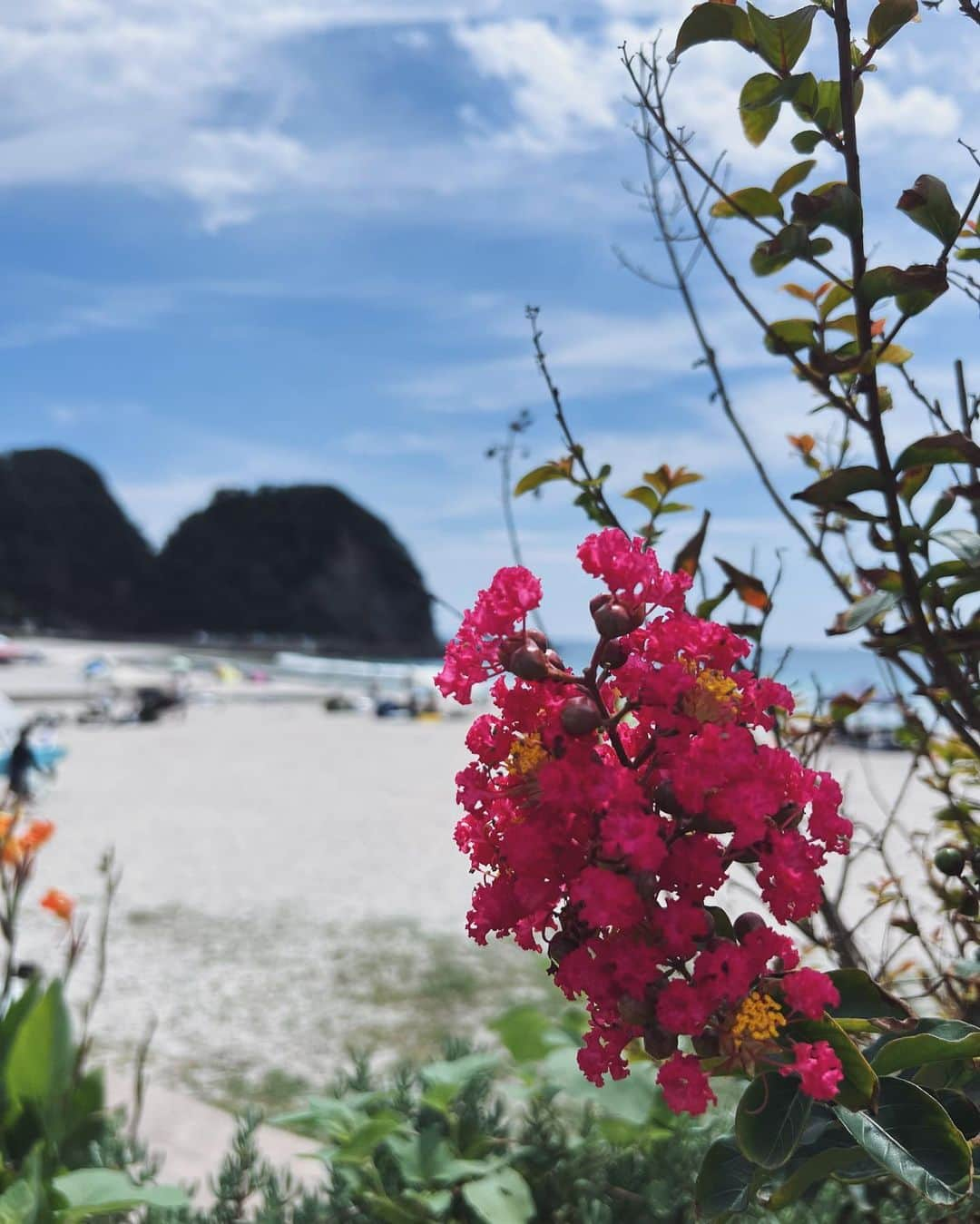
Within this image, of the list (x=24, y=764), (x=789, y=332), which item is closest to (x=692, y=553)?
(x=789, y=332)

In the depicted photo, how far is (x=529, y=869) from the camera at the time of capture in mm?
985

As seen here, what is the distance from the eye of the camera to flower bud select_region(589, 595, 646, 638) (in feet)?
3.45

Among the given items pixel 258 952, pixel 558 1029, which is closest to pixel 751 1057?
pixel 558 1029

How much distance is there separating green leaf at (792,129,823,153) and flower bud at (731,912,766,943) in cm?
101

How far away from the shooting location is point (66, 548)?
107 meters

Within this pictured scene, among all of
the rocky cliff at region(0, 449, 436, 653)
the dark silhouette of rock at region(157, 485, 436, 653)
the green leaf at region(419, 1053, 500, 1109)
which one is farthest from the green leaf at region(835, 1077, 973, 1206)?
the dark silhouette of rock at region(157, 485, 436, 653)

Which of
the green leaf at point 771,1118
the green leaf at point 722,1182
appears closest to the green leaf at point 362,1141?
the green leaf at point 722,1182

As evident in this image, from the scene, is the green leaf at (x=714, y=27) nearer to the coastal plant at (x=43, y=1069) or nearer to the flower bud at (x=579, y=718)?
the flower bud at (x=579, y=718)

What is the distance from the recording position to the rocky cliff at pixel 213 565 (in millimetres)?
104250

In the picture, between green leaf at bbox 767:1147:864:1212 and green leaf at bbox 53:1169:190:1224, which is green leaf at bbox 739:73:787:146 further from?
green leaf at bbox 53:1169:190:1224

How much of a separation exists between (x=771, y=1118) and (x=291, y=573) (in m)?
117

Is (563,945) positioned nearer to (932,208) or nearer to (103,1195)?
(932,208)

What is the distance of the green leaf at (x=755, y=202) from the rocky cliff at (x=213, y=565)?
99.8 meters

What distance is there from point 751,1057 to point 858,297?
908 millimetres
